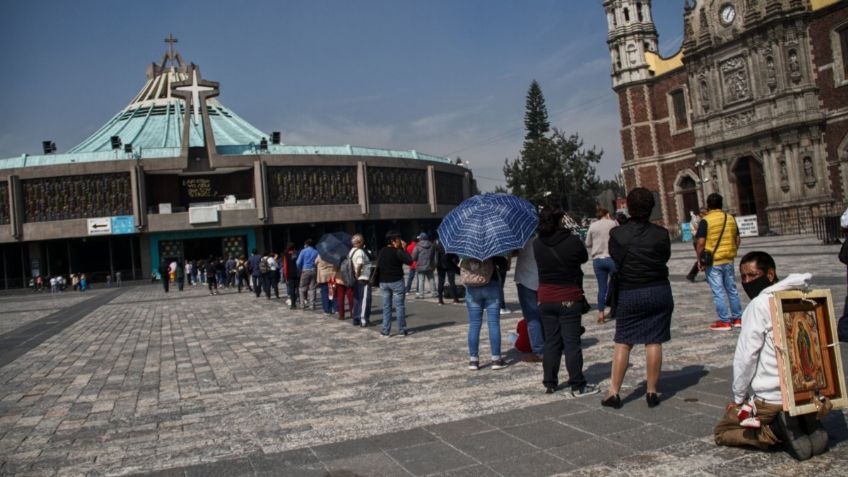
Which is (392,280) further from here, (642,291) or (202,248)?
(202,248)

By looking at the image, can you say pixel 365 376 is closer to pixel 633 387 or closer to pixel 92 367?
pixel 633 387

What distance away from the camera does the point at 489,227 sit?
721 centimetres

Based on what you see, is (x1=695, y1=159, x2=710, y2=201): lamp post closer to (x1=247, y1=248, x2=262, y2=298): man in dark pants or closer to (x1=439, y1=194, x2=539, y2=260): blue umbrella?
(x1=247, y1=248, x2=262, y2=298): man in dark pants

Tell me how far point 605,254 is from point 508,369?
3804 mm

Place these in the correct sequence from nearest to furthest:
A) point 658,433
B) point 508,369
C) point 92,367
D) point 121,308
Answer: point 658,433 → point 508,369 → point 92,367 → point 121,308

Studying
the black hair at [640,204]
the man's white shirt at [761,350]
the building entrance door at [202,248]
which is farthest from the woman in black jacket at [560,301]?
the building entrance door at [202,248]

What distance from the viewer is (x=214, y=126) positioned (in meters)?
57.3

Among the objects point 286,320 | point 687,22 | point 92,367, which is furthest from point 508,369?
point 687,22

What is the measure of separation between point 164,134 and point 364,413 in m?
55.9

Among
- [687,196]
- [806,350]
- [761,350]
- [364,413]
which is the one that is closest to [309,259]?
[364,413]

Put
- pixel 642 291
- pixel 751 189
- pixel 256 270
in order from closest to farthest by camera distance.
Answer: pixel 642 291
pixel 256 270
pixel 751 189

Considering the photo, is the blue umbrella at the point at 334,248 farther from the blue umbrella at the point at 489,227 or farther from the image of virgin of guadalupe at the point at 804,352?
the image of virgin of guadalupe at the point at 804,352

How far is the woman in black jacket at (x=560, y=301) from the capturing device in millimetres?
5859

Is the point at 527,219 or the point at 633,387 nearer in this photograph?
the point at 633,387
